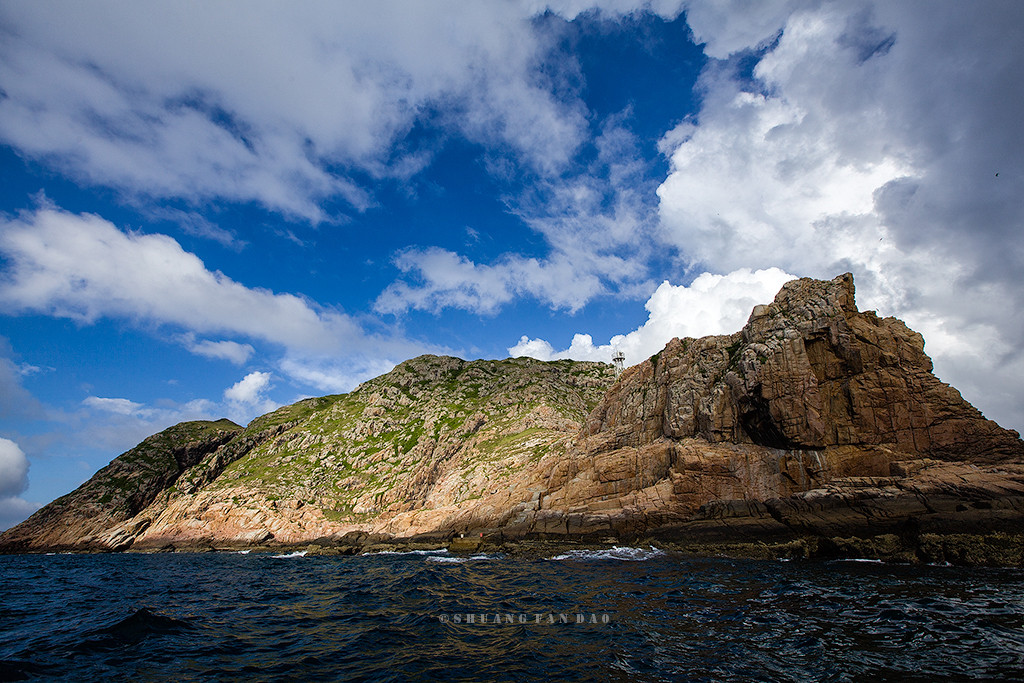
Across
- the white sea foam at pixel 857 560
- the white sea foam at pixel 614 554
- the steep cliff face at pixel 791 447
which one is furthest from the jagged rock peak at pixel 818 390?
the white sea foam at pixel 614 554

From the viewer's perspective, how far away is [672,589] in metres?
23.8

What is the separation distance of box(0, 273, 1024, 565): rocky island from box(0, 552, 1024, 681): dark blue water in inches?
488

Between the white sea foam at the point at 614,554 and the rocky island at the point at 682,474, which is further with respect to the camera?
the white sea foam at the point at 614,554

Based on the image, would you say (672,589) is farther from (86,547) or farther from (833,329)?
(86,547)

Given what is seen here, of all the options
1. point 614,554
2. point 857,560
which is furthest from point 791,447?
point 614,554

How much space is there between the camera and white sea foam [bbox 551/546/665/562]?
Result: 4078cm

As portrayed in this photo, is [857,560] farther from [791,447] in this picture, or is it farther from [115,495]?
[115,495]

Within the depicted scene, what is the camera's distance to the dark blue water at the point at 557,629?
12234 mm

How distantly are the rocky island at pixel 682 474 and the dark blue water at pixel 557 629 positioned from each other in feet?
40.7

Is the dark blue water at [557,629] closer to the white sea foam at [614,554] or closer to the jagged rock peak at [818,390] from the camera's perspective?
the white sea foam at [614,554]

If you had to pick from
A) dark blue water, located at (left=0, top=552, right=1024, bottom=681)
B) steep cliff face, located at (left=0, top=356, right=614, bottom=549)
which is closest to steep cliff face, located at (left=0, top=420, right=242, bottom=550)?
steep cliff face, located at (left=0, top=356, right=614, bottom=549)

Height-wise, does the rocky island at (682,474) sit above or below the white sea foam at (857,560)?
above

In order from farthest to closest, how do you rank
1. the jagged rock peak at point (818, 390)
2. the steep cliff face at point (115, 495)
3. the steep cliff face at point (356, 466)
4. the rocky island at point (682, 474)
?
the steep cliff face at point (115, 495) → the steep cliff face at point (356, 466) → the jagged rock peak at point (818, 390) → the rocky island at point (682, 474)

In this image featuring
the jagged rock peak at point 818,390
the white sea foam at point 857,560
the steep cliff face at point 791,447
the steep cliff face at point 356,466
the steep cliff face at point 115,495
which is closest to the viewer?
the white sea foam at point 857,560
